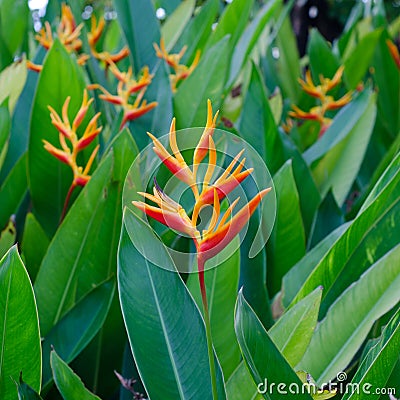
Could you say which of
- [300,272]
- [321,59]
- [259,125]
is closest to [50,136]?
[259,125]

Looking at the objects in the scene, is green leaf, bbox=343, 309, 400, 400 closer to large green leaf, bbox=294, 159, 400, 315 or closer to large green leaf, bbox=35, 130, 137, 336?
large green leaf, bbox=294, 159, 400, 315

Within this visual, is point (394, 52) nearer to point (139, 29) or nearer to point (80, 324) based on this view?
point (139, 29)

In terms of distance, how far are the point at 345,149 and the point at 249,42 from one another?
33cm

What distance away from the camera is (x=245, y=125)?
125 centimetres

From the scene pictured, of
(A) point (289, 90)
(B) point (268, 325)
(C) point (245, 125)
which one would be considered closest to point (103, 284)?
(B) point (268, 325)

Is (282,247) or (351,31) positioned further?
(351,31)

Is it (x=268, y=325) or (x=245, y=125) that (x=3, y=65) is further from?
(x=268, y=325)

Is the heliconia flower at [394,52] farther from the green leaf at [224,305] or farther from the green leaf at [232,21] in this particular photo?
the green leaf at [224,305]

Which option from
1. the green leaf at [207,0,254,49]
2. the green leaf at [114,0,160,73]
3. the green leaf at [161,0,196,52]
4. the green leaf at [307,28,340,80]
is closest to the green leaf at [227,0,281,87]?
the green leaf at [207,0,254,49]

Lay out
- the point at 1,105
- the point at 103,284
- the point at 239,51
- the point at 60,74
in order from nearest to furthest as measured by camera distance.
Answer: the point at 103,284, the point at 1,105, the point at 60,74, the point at 239,51

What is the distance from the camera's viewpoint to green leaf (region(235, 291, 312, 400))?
0.59m

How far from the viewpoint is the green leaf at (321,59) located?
1863 millimetres

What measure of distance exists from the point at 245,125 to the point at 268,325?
44 cm

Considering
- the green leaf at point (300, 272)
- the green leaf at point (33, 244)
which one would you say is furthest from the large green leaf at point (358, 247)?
the green leaf at point (33, 244)
